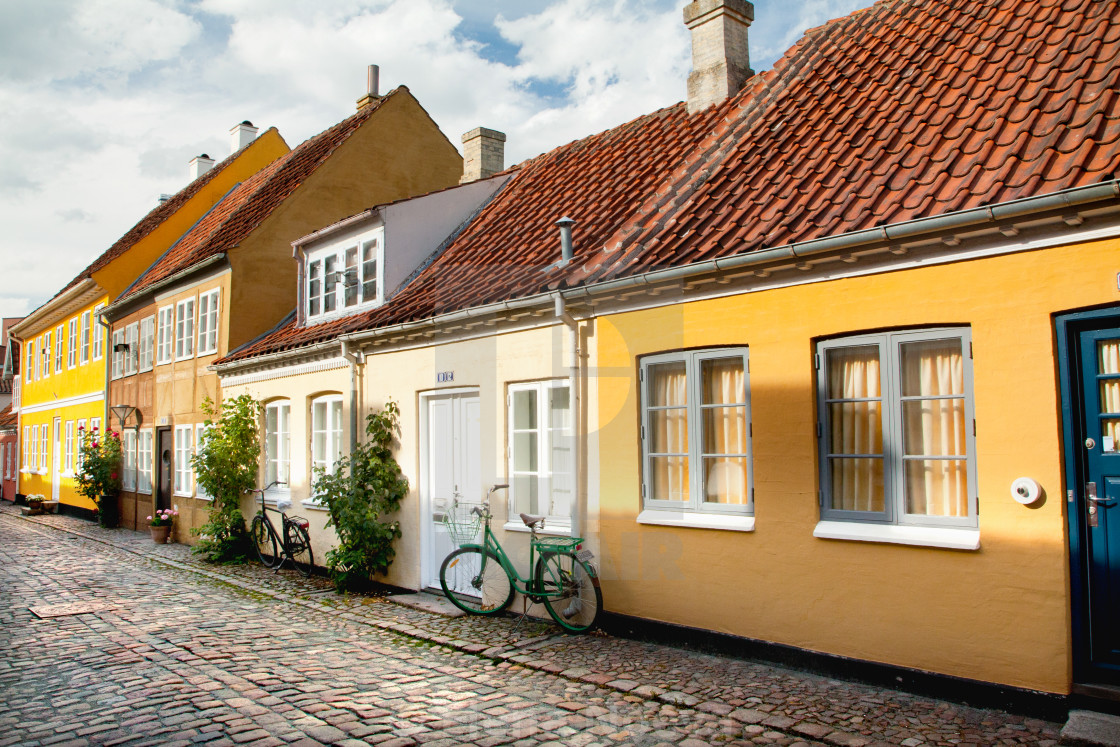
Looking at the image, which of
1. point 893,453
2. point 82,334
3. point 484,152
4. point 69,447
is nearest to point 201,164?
point 82,334

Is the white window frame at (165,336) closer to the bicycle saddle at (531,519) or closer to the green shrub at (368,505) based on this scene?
the green shrub at (368,505)

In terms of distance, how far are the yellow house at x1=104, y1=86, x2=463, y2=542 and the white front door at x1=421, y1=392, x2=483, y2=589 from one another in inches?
149

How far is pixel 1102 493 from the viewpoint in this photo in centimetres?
534

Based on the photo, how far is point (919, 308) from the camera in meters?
5.99

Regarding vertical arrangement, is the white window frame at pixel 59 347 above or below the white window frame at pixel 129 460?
above

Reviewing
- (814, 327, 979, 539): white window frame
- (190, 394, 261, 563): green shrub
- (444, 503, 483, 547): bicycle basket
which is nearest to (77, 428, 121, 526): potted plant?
(190, 394, 261, 563): green shrub

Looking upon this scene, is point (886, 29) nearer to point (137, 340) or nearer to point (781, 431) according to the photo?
point (781, 431)

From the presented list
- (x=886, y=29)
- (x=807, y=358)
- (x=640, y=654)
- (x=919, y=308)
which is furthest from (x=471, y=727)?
(x=886, y=29)

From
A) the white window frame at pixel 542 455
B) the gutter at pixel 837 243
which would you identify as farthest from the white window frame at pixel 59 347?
the white window frame at pixel 542 455

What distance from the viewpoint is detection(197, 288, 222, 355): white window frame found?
1654 centimetres

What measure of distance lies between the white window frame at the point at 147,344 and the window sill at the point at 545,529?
46.1 ft

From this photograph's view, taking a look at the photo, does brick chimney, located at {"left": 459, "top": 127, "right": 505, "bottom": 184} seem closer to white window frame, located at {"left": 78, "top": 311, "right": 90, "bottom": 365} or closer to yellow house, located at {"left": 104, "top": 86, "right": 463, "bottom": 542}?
yellow house, located at {"left": 104, "top": 86, "right": 463, "bottom": 542}

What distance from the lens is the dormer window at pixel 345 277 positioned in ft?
42.8

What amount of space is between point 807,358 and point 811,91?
→ 398cm
